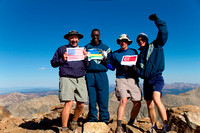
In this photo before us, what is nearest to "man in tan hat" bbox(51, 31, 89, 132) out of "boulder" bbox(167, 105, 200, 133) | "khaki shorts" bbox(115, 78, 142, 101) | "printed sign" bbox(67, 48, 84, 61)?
"printed sign" bbox(67, 48, 84, 61)

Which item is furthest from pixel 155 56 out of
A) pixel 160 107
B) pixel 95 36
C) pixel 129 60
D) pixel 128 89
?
pixel 95 36

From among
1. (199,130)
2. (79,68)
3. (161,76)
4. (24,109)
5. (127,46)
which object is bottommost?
(24,109)

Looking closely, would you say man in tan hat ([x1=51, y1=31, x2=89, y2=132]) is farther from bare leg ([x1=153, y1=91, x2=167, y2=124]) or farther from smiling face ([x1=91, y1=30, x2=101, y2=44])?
bare leg ([x1=153, y1=91, x2=167, y2=124])

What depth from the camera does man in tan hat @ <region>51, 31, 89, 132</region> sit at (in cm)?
504

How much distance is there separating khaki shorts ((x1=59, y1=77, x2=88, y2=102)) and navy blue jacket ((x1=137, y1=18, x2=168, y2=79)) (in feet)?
7.62

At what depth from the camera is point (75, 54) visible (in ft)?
17.7

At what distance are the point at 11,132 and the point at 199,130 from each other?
22.9 feet

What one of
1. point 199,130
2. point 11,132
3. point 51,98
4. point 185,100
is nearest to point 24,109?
point 51,98

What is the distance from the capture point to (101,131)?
15.5 ft

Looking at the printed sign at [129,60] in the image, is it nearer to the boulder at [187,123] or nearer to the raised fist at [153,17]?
the raised fist at [153,17]

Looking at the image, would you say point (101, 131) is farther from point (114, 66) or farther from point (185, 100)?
point (185, 100)

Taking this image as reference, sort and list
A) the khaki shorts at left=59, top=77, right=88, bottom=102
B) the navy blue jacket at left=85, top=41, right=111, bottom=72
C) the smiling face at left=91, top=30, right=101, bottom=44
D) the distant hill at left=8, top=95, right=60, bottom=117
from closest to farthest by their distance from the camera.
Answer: the khaki shorts at left=59, top=77, right=88, bottom=102, the navy blue jacket at left=85, top=41, right=111, bottom=72, the smiling face at left=91, top=30, right=101, bottom=44, the distant hill at left=8, top=95, right=60, bottom=117

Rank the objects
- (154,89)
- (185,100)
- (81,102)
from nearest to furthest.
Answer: (154,89) < (81,102) < (185,100)

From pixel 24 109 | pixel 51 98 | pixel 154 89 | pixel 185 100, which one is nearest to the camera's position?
pixel 154 89
